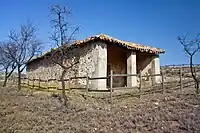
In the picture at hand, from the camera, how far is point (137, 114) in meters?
10.2

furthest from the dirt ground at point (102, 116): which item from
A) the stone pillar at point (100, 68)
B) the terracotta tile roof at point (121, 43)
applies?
the terracotta tile roof at point (121, 43)

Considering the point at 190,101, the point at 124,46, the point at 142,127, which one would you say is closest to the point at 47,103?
the point at 142,127

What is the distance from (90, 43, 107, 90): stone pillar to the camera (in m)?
18.4

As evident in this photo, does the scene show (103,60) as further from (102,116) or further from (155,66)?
(102,116)

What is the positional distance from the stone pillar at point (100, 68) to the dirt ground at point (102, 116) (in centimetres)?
457

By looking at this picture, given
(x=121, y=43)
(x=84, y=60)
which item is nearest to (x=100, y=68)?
(x=84, y=60)

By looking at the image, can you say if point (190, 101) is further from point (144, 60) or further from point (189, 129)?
point (144, 60)

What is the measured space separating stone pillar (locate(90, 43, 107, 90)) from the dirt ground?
4570mm

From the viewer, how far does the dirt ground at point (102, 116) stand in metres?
8.73

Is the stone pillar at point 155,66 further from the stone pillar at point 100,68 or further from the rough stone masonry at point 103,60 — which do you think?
the stone pillar at point 100,68

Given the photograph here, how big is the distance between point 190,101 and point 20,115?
27.6 ft

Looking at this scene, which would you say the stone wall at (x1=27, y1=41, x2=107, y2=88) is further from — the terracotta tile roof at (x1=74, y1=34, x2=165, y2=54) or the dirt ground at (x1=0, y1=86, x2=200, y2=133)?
the dirt ground at (x1=0, y1=86, x2=200, y2=133)

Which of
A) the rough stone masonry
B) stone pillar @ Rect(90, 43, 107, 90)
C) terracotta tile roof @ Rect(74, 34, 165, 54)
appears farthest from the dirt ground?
terracotta tile roof @ Rect(74, 34, 165, 54)

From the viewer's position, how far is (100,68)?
18.6 m
